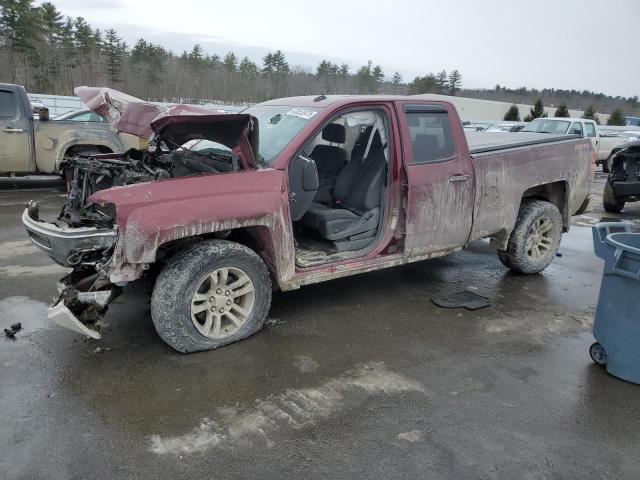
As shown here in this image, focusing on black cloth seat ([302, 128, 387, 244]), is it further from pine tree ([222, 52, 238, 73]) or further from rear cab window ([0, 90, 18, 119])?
pine tree ([222, 52, 238, 73])

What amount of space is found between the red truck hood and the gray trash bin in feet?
8.65

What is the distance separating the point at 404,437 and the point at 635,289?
6.21 feet

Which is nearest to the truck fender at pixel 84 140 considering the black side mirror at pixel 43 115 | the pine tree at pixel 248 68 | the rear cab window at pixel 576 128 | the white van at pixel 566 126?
the black side mirror at pixel 43 115

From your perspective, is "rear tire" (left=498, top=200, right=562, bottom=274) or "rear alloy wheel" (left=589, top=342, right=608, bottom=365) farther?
"rear tire" (left=498, top=200, right=562, bottom=274)

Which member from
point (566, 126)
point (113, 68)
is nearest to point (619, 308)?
point (566, 126)

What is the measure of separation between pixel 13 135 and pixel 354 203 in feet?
24.5

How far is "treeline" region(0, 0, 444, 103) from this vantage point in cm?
3484

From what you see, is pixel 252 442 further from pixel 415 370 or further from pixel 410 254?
pixel 410 254

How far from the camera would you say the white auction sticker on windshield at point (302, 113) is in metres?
4.22

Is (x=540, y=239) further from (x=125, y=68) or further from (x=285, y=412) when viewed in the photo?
(x=125, y=68)

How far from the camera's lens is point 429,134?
4688mm

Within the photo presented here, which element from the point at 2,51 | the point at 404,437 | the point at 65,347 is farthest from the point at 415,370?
the point at 2,51

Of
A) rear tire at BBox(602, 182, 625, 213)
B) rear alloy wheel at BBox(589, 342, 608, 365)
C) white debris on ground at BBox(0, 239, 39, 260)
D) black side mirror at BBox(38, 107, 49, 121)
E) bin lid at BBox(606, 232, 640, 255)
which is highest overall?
black side mirror at BBox(38, 107, 49, 121)

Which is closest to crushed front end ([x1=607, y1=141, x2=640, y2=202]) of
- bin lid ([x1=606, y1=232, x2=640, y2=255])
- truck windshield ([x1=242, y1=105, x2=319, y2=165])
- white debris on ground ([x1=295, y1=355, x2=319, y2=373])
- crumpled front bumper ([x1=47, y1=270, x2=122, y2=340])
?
bin lid ([x1=606, y1=232, x2=640, y2=255])
